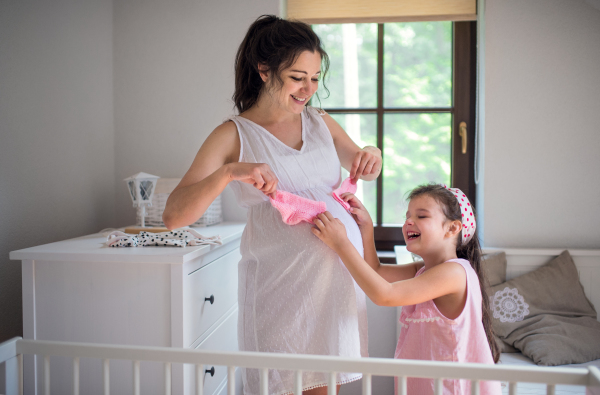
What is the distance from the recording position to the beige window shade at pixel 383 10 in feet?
6.89

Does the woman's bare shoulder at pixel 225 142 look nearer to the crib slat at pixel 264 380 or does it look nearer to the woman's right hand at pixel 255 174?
the woman's right hand at pixel 255 174

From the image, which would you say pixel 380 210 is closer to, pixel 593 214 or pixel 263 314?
pixel 593 214

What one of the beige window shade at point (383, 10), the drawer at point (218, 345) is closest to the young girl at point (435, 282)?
the drawer at point (218, 345)

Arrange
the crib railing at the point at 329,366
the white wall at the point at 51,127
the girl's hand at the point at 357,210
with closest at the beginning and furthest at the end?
the crib railing at the point at 329,366, the girl's hand at the point at 357,210, the white wall at the point at 51,127

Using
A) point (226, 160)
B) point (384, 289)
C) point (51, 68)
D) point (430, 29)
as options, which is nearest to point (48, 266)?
point (226, 160)

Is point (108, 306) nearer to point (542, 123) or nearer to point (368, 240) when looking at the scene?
point (368, 240)

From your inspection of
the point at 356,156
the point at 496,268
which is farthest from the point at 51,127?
the point at 496,268

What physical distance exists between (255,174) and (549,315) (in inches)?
60.1

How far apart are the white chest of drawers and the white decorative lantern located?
0.41m

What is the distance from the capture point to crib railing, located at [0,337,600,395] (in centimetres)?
60

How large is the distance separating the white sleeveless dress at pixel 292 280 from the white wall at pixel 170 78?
1.12 meters

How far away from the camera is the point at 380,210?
7.77ft

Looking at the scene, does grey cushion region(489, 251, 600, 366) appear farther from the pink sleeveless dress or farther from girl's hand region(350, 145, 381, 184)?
girl's hand region(350, 145, 381, 184)

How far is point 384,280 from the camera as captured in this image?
3.19ft
